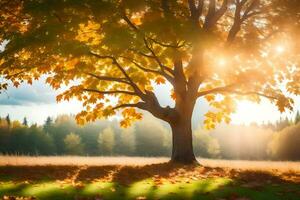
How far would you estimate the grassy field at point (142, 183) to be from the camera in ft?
41.6

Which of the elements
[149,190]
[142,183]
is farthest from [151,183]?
[149,190]

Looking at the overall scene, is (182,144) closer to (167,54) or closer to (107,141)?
(167,54)

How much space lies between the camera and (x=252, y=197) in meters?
12.9

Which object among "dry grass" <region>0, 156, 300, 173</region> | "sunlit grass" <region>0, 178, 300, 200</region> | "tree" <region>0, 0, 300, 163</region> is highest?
"tree" <region>0, 0, 300, 163</region>

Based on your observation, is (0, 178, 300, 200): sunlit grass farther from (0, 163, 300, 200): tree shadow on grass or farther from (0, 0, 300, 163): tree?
(0, 0, 300, 163): tree

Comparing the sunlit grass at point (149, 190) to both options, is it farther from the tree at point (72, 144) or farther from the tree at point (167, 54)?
the tree at point (72, 144)

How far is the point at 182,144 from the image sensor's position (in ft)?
73.4

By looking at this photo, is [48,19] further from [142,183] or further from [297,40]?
[297,40]

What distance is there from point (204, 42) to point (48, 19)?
612 cm

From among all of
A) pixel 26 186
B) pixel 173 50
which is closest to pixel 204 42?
pixel 173 50

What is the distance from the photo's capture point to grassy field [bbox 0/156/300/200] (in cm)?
1267

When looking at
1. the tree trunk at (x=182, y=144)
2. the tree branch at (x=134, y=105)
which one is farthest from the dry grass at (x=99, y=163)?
the tree branch at (x=134, y=105)


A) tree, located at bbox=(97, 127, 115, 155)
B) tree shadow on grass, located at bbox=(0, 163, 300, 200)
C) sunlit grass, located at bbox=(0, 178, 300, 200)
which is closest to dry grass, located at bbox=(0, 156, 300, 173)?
tree shadow on grass, located at bbox=(0, 163, 300, 200)

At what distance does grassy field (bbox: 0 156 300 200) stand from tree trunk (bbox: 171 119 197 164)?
9.41 feet
